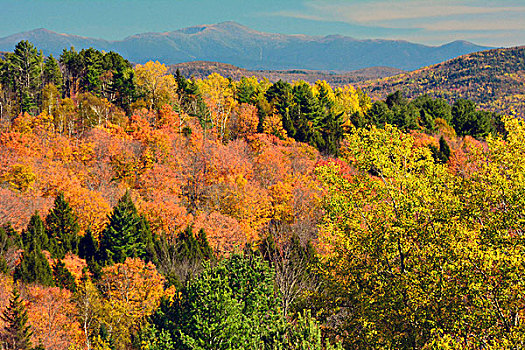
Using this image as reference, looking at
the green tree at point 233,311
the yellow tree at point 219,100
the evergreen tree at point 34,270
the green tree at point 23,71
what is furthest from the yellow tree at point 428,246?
the green tree at point 23,71

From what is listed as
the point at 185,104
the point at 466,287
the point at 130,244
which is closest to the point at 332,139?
the point at 185,104

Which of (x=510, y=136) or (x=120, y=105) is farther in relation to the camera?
(x=120, y=105)

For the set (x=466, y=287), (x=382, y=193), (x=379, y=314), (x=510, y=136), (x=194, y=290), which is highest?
(x=510, y=136)

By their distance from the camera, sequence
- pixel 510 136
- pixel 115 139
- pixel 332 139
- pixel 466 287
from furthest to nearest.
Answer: pixel 332 139
pixel 115 139
pixel 510 136
pixel 466 287

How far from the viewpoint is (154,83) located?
89.1 metres

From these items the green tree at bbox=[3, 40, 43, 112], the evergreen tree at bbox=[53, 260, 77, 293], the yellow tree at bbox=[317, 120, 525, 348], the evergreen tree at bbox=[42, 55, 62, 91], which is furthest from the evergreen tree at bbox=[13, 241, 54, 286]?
the evergreen tree at bbox=[42, 55, 62, 91]

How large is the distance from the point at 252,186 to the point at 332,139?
107 ft

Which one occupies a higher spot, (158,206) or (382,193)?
(382,193)

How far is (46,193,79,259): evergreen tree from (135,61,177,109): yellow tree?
42.6m

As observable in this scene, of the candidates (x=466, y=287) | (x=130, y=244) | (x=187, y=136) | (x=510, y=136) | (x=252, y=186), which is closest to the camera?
(x=466, y=287)

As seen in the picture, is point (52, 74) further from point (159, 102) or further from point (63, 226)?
point (63, 226)

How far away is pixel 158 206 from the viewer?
177ft

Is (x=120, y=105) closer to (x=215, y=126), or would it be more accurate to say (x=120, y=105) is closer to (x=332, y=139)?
(x=215, y=126)

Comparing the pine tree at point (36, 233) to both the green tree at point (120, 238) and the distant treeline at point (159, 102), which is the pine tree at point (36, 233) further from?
the distant treeline at point (159, 102)
